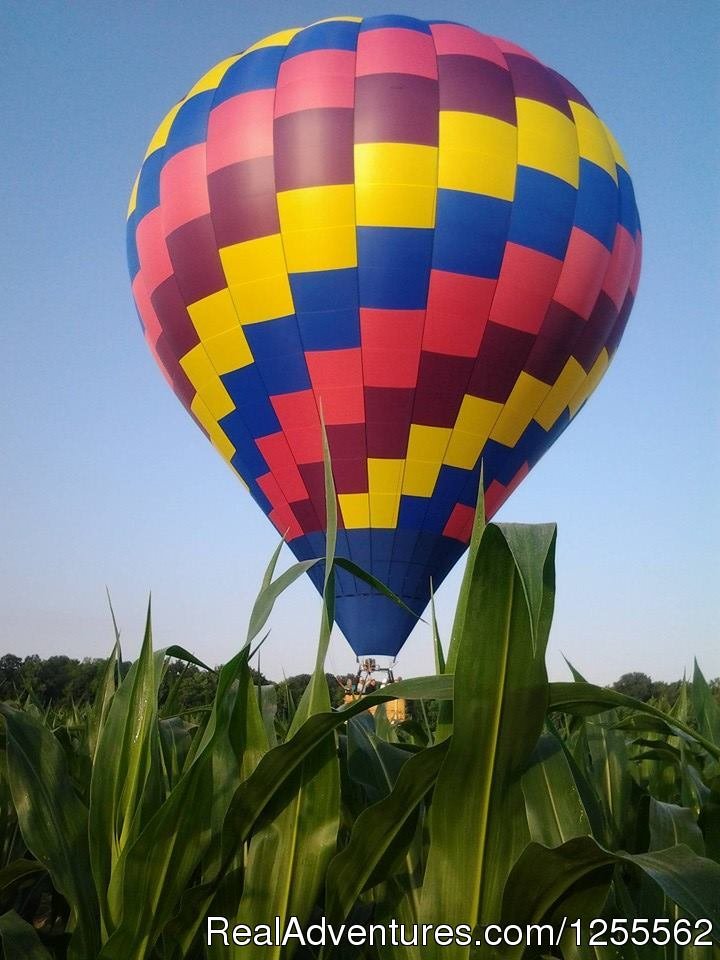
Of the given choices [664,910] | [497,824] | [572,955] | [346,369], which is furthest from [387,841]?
[346,369]

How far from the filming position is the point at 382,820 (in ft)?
3.70

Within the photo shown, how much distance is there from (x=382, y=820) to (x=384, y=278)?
11.1 metres

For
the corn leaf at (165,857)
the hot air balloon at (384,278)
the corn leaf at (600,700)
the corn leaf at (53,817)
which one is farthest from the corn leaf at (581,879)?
the hot air balloon at (384,278)

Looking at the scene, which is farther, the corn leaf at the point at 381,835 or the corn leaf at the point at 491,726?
the corn leaf at the point at 381,835

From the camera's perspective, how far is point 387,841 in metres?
1.15

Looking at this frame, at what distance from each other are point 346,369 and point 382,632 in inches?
150

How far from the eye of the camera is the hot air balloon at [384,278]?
11.9 m

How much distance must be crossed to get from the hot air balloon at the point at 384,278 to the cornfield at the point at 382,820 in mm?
10740

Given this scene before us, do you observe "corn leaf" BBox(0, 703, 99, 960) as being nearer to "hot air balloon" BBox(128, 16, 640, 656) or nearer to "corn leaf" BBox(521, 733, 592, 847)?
"corn leaf" BBox(521, 733, 592, 847)

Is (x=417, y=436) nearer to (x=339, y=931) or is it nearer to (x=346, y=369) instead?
(x=346, y=369)

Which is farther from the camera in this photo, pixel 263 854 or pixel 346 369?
pixel 346 369

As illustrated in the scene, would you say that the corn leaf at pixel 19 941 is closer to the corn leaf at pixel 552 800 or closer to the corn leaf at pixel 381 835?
the corn leaf at pixel 381 835

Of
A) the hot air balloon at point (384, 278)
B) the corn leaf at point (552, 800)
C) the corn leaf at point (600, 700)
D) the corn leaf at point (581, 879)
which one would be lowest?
the corn leaf at point (581, 879)

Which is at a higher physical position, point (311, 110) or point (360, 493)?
point (311, 110)
